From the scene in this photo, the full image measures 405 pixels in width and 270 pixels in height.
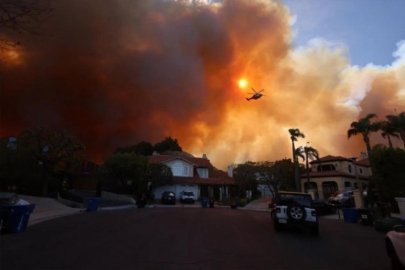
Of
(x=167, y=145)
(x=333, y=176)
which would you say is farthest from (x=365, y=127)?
(x=167, y=145)

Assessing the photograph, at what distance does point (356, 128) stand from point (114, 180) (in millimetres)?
31769

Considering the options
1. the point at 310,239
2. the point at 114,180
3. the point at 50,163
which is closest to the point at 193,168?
the point at 114,180

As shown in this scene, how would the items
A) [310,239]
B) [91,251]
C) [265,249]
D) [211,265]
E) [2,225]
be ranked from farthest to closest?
[310,239]
[2,225]
[265,249]
[91,251]
[211,265]

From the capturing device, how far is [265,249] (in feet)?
24.7

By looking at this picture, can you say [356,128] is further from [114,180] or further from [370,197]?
[114,180]

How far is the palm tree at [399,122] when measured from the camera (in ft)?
111

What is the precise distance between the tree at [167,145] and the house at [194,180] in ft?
86.7

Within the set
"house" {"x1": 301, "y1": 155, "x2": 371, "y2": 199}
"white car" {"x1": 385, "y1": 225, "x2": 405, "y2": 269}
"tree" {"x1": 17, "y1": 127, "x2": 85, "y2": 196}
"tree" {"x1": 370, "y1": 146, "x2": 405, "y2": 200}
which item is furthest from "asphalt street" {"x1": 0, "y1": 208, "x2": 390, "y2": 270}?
"house" {"x1": 301, "y1": 155, "x2": 371, "y2": 199}

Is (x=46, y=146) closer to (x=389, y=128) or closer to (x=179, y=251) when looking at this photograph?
(x=179, y=251)

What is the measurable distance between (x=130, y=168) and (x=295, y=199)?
2438 cm

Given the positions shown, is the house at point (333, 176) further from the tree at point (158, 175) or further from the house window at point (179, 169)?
the tree at point (158, 175)

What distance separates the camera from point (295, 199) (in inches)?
448

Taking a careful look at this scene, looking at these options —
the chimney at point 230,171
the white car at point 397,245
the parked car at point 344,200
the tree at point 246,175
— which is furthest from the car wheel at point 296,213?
the chimney at point 230,171

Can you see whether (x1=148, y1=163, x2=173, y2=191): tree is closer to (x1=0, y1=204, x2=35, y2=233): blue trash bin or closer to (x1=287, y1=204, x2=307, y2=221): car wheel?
(x1=0, y1=204, x2=35, y2=233): blue trash bin
